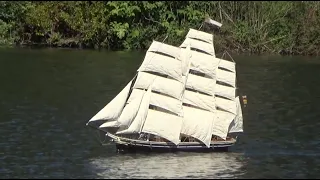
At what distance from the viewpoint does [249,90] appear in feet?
252

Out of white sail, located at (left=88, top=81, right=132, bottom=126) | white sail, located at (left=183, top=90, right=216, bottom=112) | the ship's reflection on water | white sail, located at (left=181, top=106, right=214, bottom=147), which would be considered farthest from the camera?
white sail, located at (left=183, top=90, right=216, bottom=112)

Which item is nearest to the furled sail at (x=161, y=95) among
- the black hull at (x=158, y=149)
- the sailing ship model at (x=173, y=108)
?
the sailing ship model at (x=173, y=108)

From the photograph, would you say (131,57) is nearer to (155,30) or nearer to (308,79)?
(155,30)

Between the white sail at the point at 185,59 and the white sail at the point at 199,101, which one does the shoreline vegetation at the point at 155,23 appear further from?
the white sail at the point at 185,59

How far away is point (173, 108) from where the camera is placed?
51.2m

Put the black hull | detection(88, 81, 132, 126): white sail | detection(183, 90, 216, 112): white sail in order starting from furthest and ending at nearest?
1. detection(183, 90, 216, 112): white sail
2. detection(88, 81, 132, 126): white sail
3. the black hull

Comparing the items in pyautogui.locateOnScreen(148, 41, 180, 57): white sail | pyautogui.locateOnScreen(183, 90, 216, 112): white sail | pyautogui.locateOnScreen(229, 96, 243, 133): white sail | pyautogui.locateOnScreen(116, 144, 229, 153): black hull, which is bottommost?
pyautogui.locateOnScreen(116, 144, 229, 153): black hull

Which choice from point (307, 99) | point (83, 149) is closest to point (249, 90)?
point (307, 99)

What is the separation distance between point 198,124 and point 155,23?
6788 cm

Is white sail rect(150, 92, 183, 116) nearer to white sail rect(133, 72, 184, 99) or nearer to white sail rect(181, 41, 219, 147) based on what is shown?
white sail rect(133, 72, 184, 99)

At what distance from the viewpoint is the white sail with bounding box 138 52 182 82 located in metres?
51.4

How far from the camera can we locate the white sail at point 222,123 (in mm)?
52000

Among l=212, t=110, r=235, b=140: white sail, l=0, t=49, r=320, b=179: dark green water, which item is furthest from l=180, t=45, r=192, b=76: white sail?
l=0, t=49, r=320, b=179: dark green water

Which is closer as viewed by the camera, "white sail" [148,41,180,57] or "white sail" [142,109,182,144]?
"white sail" [142,109,182,144]
